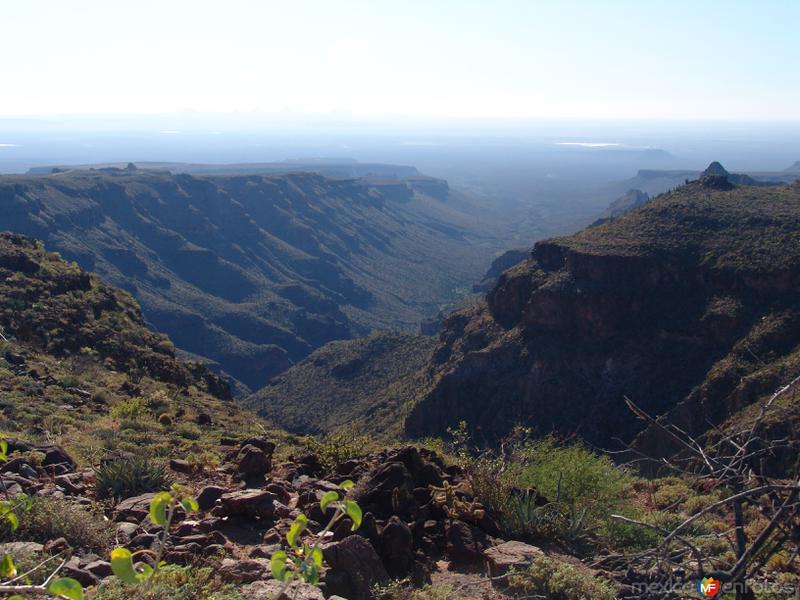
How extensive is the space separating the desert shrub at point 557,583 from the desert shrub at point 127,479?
4.43 m

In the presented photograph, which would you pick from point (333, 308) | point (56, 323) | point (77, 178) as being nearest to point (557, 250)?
point (56, 323)

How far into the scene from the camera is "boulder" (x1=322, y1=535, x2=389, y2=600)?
5.66m

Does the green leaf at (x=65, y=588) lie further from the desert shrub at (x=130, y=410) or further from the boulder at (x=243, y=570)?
the desert shrub at (x=130, y=410)

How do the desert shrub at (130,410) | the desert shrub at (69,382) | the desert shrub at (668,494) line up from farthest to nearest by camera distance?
the desert shrub at (69,382) < the desert shrub at (130,410) < the desert shrub at (668,494)

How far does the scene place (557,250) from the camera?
114 ft

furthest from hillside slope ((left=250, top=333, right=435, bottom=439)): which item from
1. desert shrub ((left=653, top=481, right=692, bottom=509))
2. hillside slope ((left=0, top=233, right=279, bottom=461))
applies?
desert shrub ((left=653, top=481, right=692, bottom=509))

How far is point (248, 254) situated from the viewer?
91.4 m

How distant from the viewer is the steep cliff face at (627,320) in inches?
1027

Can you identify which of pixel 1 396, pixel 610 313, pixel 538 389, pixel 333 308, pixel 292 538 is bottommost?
pixel 333 308

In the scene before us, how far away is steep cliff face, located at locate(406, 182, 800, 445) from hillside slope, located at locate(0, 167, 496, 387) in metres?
35.2

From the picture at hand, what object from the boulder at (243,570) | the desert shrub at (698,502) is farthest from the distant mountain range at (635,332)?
the boulder at (243,570)

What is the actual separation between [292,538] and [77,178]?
90701mm

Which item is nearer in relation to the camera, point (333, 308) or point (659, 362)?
point (659, 362)

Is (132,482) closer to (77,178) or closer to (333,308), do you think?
(333,308)
